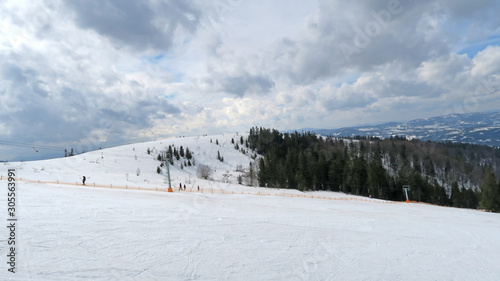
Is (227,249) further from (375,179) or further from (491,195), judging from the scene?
(375,179)

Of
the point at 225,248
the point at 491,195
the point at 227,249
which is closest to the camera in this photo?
the point at 227,249

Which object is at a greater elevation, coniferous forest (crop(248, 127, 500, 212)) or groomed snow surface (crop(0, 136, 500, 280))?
groomed snow surface (crop(0, 136, 500, 280))

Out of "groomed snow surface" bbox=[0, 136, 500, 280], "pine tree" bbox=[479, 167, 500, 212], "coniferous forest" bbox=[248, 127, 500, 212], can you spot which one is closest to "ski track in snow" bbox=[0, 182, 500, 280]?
"groomed snow surface" bbox=[0, 136, 500, 280]

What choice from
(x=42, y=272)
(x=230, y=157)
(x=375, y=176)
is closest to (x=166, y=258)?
(x=42, y=272)

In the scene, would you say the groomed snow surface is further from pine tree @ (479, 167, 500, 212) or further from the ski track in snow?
pine tree @ (479, 167, 500, 212)

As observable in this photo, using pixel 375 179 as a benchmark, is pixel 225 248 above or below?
above

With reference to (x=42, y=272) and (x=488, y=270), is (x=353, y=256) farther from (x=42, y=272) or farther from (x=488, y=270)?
(x=42, y=272)

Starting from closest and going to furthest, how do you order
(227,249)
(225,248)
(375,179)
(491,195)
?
(227,249) < (225,248) < (491,195) < (375,179)

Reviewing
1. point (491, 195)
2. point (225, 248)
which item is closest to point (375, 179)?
point (491, 195)

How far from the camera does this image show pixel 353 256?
11.5m

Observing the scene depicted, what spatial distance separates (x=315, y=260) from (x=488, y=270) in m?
8.39

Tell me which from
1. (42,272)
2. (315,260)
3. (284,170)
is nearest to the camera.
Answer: (42,272)

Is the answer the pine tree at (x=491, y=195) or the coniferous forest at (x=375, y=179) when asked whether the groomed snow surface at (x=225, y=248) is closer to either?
the pine tree at (x=491, y=195)

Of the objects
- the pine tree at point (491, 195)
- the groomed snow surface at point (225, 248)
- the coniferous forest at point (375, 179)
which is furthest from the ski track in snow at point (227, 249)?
the coniferous forest at point (375, 179)
